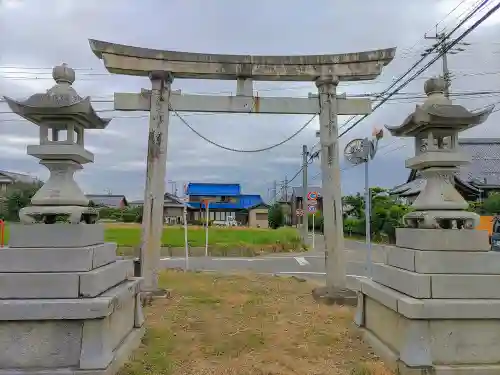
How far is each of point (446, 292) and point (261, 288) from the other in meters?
5.35

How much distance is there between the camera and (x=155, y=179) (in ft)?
→ 25.4

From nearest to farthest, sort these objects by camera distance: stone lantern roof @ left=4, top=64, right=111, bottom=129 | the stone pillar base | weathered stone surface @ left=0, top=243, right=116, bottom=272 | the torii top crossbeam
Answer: weathered stone surface @ left=0, top=243, right=116, bottom=272
stone lantern roof @ left=4, top=64, right=111, bottom=129
the stone pillar base
the torii top crossbeam

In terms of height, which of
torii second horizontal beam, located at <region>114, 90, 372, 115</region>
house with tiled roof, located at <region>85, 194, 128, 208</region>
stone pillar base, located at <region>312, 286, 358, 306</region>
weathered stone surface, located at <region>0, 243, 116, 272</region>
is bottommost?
stone pillar base, located at <region>312, 286, 358, 306</region>

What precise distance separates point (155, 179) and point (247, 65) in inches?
116

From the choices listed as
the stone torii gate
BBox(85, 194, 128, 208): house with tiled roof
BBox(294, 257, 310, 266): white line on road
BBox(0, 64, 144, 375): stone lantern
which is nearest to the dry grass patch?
BBox(0, 64, 144, 375): stone lantern

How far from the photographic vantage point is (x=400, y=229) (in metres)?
4.55

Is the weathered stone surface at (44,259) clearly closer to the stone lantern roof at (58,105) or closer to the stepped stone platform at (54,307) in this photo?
the stepped stone platform at (54,307)

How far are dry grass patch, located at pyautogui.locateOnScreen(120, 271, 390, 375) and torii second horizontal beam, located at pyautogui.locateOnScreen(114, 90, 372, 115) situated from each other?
3.80 metres

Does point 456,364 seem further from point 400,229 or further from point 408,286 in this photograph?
point 400,229

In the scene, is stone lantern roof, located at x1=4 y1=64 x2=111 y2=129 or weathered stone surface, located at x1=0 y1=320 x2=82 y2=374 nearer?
weathered stone surface, located at x1=0 y1=320 x2=82 y2=374

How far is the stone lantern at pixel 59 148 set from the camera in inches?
162

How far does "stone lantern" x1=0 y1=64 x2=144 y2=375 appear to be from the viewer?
3.62m

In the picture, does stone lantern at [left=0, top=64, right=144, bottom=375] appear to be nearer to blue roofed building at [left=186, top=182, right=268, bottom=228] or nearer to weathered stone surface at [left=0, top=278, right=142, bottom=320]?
weathered stone surface at [left=0, top=278, right=142, bottom=320]

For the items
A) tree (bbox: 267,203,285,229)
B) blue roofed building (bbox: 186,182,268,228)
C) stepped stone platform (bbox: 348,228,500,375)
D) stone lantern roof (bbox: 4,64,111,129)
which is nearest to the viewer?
stepped stone platform (bbox: 348,228,500,375)
